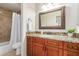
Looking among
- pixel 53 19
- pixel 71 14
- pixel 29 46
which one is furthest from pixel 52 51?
pixel 71 14

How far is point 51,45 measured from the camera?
145cm

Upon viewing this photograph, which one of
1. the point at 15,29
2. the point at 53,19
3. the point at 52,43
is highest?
the point at 53,19

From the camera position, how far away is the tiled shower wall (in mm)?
1455

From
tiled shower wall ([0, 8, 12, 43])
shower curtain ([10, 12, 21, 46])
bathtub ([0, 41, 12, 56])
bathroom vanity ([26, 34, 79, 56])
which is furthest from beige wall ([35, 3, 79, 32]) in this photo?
bathtub ([0, 41, 12, 56])

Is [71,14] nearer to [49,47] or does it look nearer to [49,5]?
[49,5]

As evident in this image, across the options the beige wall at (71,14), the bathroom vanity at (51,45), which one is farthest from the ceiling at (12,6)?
the bathroom vanity at (51,45)

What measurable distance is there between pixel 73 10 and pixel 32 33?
64cm

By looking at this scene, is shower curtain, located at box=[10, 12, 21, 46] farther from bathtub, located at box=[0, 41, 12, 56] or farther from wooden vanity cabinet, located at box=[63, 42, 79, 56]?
wooden vanity cabinet, located at box=[63, 42, 79, 56]

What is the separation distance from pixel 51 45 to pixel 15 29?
542 mm

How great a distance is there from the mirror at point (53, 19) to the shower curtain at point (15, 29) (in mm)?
314

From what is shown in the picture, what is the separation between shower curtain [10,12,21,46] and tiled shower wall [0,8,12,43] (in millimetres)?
44

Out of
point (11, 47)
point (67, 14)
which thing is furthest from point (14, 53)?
point (67, 14)

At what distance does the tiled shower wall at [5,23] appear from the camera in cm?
146

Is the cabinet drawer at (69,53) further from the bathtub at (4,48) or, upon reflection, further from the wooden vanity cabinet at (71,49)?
the bathtub at (4,48)
